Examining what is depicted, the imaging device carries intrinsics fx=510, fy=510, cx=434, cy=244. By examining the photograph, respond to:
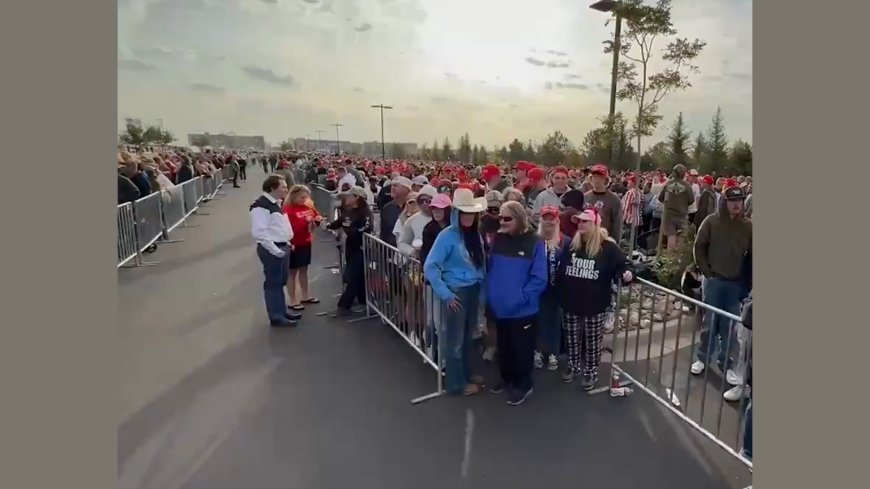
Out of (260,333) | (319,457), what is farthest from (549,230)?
(260,333)

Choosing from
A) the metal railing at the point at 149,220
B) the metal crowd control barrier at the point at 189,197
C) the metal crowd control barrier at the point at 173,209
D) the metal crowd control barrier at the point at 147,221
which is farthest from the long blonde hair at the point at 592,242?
the metal crowd control barrier at the point at 189,197

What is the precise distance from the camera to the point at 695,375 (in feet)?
15.6

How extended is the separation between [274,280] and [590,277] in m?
3.60

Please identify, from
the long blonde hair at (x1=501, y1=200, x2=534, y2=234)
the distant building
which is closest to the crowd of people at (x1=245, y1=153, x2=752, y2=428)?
the long blonde hair at (x1=501, y1=200, x2=534, y2=234)

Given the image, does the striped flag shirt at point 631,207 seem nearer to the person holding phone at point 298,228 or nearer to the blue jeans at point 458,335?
the person holding phone at point 298,228

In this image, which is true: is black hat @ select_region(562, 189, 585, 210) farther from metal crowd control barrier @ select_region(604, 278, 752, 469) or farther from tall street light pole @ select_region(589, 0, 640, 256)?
tall street light pole @ select_region(589, 0, 640, 256)

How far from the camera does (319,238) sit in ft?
40.7

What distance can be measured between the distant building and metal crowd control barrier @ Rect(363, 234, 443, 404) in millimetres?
66254

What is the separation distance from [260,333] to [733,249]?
195 inches

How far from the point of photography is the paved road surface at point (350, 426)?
3.30 metres

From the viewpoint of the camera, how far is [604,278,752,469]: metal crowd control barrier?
3658mm

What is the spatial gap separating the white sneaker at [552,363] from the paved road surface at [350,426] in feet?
0.58

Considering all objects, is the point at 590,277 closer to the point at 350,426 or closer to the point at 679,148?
the point at 350,426

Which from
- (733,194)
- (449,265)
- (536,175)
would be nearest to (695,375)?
(733,194)
